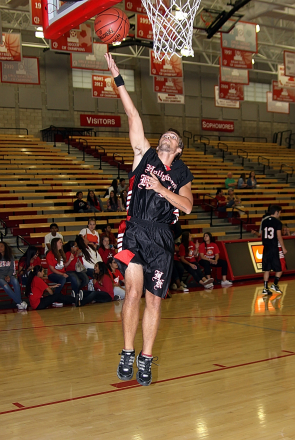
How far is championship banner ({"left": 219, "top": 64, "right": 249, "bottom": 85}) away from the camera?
56.1 ft

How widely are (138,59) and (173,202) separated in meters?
22.4

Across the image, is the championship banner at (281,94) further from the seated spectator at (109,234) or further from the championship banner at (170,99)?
the seated spectator at (109,234)

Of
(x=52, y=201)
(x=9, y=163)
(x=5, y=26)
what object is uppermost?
(x=5, y=26)

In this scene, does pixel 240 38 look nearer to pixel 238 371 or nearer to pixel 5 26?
pixel 5 26

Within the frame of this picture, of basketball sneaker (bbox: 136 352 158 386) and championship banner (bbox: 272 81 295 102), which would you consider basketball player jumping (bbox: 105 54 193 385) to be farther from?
championship banner (bbox: 272 81 295 102)

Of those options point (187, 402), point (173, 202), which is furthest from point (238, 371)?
point (173, 202)

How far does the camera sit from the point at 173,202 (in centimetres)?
391

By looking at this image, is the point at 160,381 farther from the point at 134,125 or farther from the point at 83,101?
the point at 83,101

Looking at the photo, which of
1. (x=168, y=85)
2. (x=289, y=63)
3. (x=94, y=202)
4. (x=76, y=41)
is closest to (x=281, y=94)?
(x=289, y=63)

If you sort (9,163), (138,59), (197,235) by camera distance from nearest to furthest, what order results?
(197,235) < (9,163) < (138,59)

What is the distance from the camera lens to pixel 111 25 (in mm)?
6035

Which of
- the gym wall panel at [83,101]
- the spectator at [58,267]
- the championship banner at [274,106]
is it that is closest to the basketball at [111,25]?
the spectator at [58,267]

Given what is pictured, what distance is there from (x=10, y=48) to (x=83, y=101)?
10.5 meters

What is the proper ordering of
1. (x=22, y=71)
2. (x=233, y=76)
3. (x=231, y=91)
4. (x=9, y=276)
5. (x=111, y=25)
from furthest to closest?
(x=231, y=91) → (x=233, y=76) → (x=22, y=71) → (x=9, y=276) → (x=111, y=25)
